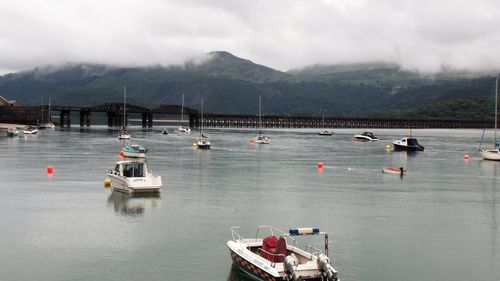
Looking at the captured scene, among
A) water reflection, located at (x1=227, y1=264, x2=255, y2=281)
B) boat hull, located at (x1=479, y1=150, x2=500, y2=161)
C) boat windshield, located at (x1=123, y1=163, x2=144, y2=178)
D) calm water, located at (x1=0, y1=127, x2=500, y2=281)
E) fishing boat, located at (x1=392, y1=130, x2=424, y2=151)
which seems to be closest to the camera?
water reflection, located at (x1=227, y1=264, x2=255, y2=281)

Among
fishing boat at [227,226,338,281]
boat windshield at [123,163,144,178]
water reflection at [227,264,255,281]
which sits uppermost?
boat windshield at [123,163,144,178]

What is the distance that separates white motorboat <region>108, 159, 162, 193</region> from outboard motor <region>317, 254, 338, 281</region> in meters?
34.9

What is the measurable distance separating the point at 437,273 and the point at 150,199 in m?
32.0

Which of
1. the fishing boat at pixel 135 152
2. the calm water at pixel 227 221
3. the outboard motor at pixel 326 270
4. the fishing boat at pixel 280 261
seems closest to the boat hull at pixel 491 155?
the calm water at pixel 227 221

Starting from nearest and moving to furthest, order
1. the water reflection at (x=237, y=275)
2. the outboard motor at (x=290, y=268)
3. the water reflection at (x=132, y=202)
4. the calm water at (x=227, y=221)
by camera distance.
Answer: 1. the outboard motor at (x=290, y=268)
2. the water reflection at (x=237, y=275)
3. the calm water at (x=227, y=221)
4. the water reflection at (x=132, y=202)

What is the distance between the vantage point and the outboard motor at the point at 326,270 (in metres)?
28.5

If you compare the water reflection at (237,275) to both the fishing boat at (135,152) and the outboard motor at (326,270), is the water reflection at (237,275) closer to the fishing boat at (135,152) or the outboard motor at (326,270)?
the outboard motor at (326,270)

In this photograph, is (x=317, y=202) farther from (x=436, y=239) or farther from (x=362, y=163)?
(x=362, y=163)

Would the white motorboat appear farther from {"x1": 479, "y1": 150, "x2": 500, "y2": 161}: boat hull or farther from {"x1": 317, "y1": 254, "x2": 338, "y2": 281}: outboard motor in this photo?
{"x1": 479, "y1": 150, "x2": 500, "y2": 161}: boat hull

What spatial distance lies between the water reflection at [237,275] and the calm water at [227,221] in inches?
14.0

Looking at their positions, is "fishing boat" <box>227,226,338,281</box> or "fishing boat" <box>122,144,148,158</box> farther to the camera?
"fishing boat" <box>122,144,148,158</box>

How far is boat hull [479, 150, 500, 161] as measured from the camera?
119575mm

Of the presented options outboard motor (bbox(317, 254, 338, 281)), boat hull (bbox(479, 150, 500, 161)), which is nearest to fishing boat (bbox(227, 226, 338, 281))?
outboard motor (bbox(317, 254, 338, 281))

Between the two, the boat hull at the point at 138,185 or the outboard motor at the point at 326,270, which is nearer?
the outboard motor at the point at 326,270
